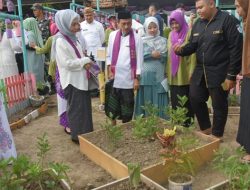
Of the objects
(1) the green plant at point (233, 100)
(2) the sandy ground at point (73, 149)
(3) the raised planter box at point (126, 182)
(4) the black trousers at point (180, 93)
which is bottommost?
(2) the sandy ground at point (73, 149)

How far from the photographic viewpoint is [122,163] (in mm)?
3627

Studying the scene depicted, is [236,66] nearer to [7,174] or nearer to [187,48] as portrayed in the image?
[187,48]

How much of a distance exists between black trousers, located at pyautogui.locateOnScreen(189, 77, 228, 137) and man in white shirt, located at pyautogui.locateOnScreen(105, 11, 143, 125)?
75 cm

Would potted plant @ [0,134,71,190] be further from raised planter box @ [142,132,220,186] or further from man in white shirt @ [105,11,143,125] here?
man in white shirt @ [105,11,143,125]

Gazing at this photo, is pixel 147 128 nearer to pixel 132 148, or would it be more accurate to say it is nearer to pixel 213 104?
pixel 132 148

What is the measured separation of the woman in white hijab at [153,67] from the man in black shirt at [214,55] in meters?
0.41

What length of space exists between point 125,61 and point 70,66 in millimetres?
720

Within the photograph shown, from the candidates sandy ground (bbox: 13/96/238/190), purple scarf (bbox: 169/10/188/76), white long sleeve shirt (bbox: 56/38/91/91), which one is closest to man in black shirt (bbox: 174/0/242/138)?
purple scarf (bbox: 169/10/188/76)

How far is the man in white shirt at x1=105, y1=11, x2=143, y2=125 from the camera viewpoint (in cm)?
462

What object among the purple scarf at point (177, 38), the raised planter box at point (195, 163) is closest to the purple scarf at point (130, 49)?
the purple scarf at point (177, 38)

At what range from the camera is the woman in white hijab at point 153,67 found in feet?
16.1

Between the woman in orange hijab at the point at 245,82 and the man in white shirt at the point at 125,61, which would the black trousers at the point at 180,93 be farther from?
the woman in orange hijab at the point at 245,82

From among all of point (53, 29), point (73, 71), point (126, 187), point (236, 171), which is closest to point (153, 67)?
point (73, 71)

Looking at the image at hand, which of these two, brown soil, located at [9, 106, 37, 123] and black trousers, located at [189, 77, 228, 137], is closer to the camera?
black trousers, located at [189, 77, 228, 137]
